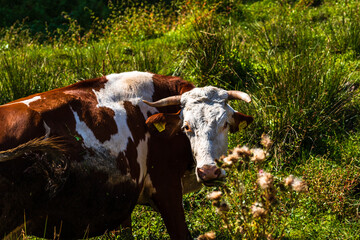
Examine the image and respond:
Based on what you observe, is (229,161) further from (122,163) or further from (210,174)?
(122,163)

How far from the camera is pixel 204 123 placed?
447 cm

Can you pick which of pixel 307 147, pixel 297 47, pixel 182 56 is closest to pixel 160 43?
pixel 182 56

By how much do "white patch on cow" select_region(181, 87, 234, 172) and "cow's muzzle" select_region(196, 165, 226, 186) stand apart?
5cm

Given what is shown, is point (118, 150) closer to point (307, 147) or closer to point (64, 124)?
point (64, 124)

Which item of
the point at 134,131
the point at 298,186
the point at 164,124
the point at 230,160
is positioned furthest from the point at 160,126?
the point at 298,186

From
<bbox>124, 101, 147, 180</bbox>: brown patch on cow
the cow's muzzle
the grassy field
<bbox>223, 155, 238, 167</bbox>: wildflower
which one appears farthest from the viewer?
the grassy field

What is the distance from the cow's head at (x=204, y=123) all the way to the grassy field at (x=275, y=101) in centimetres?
29

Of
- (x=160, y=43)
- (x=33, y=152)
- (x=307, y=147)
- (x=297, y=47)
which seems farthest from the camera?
(x=160, y=43)

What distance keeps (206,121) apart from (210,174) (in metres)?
0.56

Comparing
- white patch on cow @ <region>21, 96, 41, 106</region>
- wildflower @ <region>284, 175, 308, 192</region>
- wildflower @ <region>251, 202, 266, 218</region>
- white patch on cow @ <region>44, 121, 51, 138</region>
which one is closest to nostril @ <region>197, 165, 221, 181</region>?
wildflower @ <region>251, 202, 266, 218</region>

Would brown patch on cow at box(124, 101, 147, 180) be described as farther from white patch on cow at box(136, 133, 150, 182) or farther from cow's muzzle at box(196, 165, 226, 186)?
cow's muzzle at box(196, 165, 226, 186)

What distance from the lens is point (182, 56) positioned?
844 centimetres

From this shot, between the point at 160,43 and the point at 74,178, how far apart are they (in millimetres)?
6337

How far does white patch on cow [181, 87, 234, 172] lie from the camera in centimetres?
438
